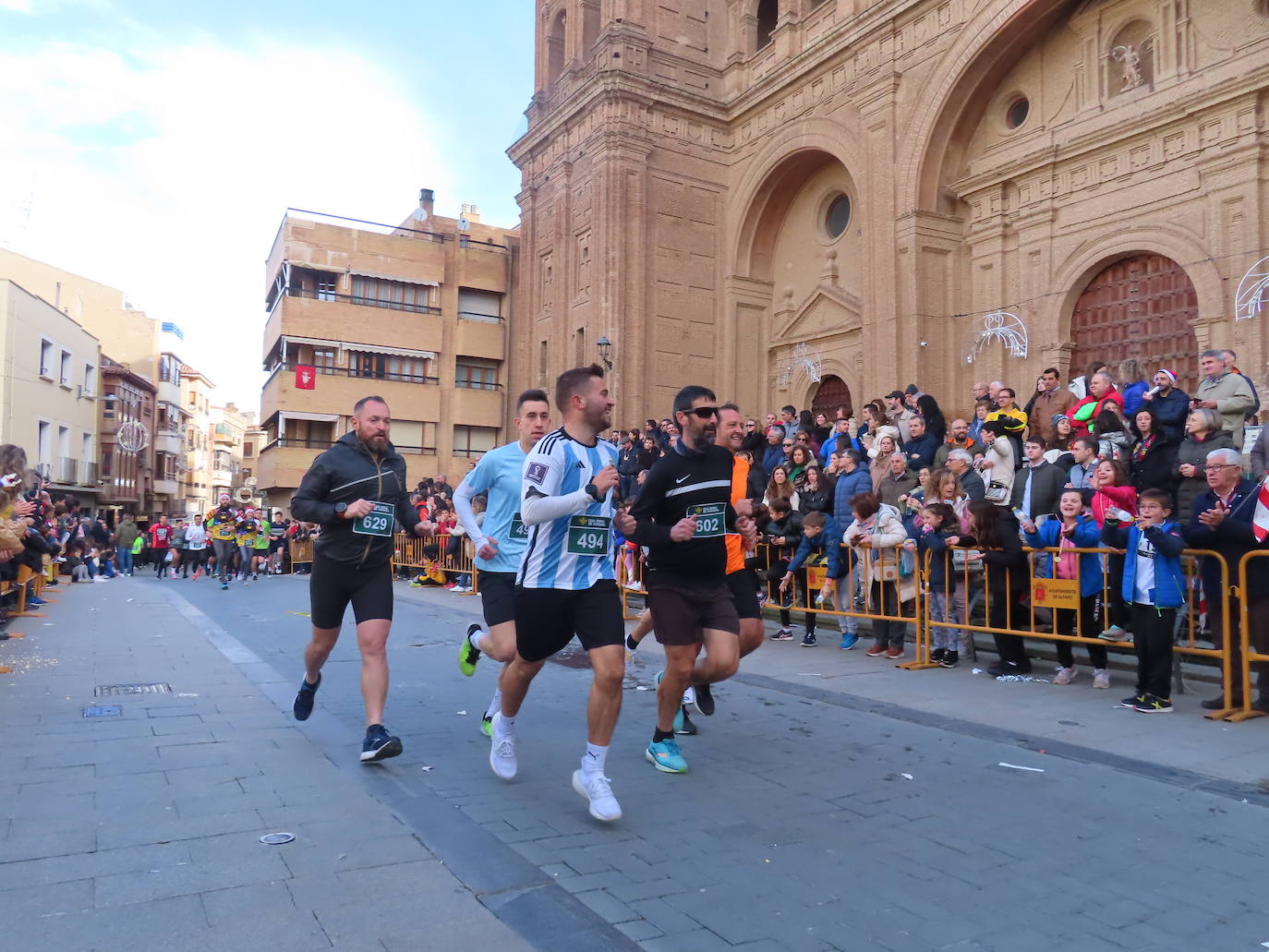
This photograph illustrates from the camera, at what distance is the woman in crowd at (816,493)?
11.2 meters

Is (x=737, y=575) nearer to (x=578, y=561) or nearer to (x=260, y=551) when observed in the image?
(x=578, y=561)

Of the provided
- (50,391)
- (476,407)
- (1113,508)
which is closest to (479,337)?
(476,407)

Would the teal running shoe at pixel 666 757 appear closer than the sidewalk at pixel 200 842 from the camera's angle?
No

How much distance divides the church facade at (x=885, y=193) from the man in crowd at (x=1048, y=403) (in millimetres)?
4550

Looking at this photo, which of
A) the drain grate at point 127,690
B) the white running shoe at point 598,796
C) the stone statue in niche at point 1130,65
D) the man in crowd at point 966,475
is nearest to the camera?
the white running shoe at point 598,796

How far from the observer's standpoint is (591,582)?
4.56 metres

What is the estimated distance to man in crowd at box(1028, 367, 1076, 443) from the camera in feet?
39.5

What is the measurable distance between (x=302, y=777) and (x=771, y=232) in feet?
79.2

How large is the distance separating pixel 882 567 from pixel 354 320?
32155 millimetres

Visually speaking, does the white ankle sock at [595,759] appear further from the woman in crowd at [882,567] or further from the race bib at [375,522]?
the woman in crowd at [882,567]

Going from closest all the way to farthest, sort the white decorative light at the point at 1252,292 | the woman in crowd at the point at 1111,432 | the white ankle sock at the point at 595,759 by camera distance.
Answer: the white ankle sock at the point at 595,759 < the woman in crowd at the point at 1111,432 < the white decorative light at the point at 1252,292

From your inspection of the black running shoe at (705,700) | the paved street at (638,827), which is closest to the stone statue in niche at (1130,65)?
the paved street at (638,827)

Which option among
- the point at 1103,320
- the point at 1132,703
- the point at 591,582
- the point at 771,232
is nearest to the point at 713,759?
the point at 591,582

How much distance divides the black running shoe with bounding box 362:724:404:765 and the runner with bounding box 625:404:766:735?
1717 mm
